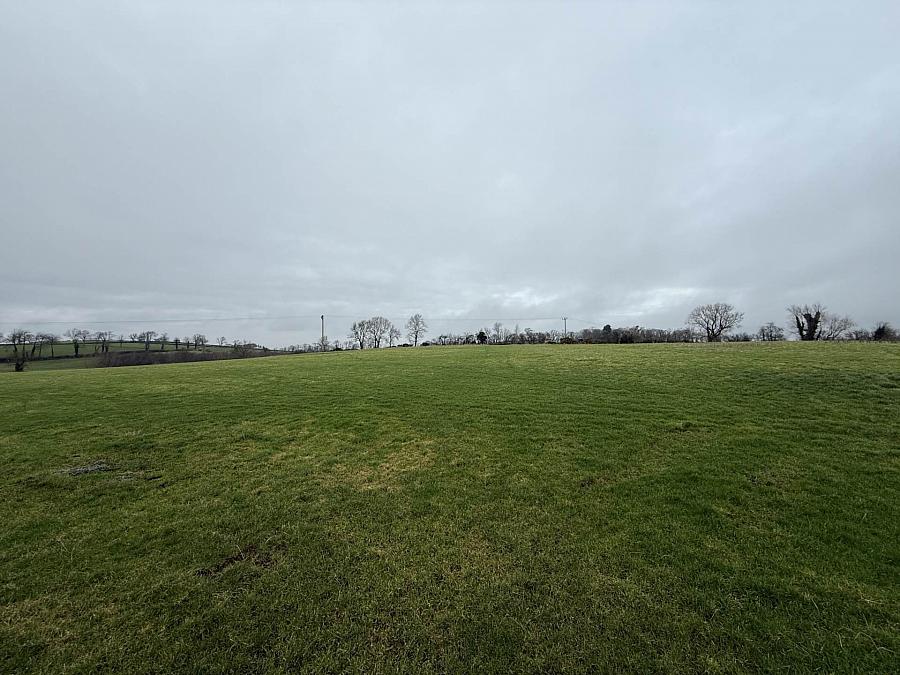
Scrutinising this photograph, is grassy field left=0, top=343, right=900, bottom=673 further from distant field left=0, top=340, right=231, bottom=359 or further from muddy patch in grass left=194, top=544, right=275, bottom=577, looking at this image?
distant field left=0, top=340, right=231, bottom=359

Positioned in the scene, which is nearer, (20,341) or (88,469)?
(88,469)

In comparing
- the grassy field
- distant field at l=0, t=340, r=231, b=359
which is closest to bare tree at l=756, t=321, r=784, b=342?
the grassy field

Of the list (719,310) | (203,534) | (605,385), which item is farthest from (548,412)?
(719,310)

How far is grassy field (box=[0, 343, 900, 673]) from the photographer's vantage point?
3498mm

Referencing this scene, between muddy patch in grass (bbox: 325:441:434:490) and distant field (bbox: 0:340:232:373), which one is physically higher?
distant field (bbox: 0:340:232:373)

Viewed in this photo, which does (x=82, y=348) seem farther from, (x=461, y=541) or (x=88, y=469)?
(x=461, y=541)

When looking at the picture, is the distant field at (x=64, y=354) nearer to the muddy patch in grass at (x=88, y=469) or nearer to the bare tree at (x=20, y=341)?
the bare tree at (x=20, y=341)

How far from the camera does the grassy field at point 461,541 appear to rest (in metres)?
3.50

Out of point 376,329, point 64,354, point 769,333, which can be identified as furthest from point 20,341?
point 769,333

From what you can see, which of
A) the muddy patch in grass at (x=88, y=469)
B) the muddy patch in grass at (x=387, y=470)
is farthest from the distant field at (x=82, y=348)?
the muddy patch in grass at (x=387, y=470)

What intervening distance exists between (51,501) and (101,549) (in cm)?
289

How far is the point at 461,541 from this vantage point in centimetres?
514

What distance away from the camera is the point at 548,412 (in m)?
11.3

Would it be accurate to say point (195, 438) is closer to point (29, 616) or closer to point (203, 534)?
point (203, 534)
